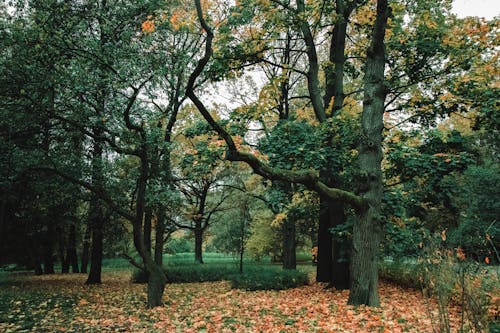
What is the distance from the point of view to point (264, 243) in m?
30.0

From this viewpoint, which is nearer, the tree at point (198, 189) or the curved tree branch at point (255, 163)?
the curved tree branch at point (255, 163)

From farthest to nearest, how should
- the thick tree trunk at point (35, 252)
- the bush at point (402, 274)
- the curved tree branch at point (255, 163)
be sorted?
the thick tree trunk at point (35, 252), the bush at point (402, 274), the curved tree branch at point (255, 163)

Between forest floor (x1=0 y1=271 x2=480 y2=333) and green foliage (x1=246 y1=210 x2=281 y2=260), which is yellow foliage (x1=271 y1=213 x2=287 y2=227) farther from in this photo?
green foliage (x1=246 y1=210 x2=281 y2=260)

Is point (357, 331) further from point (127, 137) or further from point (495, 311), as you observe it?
point (127, 137)

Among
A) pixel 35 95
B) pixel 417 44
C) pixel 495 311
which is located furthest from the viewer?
pixel 417 44

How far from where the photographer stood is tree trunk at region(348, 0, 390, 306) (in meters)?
7.41

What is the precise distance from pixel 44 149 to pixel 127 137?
Result: 347 centimetres

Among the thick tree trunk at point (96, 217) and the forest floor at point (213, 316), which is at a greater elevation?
the thick tree trunk at point (96, 217)

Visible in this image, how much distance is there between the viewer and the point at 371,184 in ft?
25.1

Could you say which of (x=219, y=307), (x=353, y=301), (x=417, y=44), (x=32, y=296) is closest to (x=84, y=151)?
(x=32, y=296)

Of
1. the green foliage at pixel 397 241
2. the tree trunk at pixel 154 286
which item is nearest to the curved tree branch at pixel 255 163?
the green foliage at pixel 397 241

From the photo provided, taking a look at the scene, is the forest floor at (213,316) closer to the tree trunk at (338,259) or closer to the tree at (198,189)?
the tree trunk at (338,259)

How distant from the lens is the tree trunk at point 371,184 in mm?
7414

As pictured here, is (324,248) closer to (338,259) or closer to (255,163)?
(338,259)
